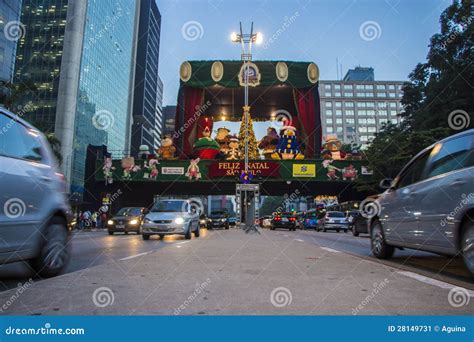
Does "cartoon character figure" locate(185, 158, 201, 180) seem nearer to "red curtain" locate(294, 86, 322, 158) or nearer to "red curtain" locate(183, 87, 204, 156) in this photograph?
"red curtain" locate(183, 87, 204, 156)

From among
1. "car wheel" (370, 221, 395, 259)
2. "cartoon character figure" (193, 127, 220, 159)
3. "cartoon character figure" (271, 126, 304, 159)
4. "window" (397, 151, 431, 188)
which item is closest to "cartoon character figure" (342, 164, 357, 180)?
"cartoon character figure" (271, 126, 304, 159)

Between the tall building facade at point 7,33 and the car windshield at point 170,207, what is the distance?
3159 centimetres

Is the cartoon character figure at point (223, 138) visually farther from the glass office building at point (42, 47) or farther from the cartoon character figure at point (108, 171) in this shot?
the glass office building at point (42, 47)

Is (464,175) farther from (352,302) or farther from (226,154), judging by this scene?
(226,154)

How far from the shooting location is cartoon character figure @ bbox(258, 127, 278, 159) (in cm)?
3938

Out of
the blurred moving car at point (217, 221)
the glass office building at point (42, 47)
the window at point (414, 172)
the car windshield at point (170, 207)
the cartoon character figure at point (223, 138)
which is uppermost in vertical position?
the glass office building at point (42, 47)

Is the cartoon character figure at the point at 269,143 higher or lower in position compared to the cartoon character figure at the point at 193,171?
higher

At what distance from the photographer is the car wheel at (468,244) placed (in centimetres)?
419

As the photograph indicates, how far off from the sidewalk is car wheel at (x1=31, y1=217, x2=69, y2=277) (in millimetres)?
205

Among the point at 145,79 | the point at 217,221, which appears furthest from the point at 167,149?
the point at 145,79

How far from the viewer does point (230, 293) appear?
→ 11.6ft

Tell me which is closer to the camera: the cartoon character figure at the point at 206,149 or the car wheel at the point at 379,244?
the car wheel at the point at 379,244

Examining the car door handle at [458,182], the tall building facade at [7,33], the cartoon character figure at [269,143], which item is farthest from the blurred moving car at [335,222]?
the tall building facade at [7,33]

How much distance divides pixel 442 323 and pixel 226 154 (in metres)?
36.1
